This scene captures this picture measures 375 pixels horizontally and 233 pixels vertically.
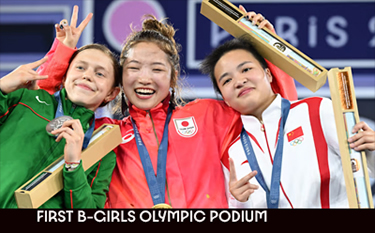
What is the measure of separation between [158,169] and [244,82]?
64 cm

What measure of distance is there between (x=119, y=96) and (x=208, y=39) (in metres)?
1.36

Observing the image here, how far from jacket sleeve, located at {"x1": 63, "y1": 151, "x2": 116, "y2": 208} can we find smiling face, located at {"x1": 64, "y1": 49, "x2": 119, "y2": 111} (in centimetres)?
31

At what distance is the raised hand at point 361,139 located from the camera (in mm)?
1932

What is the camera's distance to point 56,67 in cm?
265

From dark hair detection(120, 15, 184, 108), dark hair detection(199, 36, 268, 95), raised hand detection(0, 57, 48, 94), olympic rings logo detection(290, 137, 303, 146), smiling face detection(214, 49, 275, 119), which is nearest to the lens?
raised hand detection(0, 57, 48, 94)

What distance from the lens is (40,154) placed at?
7.47ft

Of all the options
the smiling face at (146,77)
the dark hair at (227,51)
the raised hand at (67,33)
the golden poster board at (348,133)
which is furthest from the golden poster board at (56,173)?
the golden poster board at (348,133)

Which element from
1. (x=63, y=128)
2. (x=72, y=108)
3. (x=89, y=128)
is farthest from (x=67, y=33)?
(x=63, y=128)

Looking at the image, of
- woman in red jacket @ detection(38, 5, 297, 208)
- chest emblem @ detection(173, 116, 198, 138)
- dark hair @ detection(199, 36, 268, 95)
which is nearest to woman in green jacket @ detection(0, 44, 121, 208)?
woman in red jacket @ detection(38, 5, 297, 208)

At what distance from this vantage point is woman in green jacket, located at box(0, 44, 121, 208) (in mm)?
2143

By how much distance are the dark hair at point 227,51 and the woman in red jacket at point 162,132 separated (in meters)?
0.11

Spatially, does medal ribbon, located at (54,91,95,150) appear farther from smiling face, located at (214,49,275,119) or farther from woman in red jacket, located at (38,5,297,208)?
smiling face, located at (214,49,275,119)

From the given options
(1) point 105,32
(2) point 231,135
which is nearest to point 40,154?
(2) point 231,135

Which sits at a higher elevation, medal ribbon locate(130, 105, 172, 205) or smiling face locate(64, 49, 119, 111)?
smiling face locate(64, 49, 119, 111)
